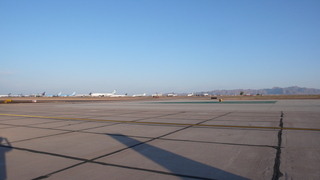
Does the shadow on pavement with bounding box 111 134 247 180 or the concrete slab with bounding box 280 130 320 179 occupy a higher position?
the concrete slab with bounding box 280 130 320 179

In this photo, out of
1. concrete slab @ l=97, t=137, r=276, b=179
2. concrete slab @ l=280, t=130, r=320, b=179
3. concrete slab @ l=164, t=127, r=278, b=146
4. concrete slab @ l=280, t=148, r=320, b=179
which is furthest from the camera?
concrete slab @ l=164, t=127, r=278, b=146

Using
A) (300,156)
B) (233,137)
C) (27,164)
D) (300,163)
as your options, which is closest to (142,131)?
(233,137)

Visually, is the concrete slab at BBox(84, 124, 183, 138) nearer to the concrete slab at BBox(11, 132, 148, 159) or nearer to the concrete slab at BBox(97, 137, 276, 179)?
the concrete slab at BBox(11, 132, 148, 159)

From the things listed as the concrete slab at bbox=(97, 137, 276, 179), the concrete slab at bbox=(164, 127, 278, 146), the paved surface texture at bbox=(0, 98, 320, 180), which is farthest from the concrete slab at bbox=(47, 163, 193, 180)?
the concrete slab at bbox=(164, 127, 278, 146)

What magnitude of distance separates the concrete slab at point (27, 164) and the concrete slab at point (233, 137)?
4.43 meters

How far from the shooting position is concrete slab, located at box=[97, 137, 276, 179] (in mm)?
5395

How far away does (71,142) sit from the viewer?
9.11 meters

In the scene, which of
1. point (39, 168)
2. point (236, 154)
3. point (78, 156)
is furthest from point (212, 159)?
point (39, 168)

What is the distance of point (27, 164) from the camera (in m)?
6.39

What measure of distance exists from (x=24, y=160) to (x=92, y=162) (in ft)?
6.88

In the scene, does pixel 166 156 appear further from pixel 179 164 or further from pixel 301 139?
pixel 301 139

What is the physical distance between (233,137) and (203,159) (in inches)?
132

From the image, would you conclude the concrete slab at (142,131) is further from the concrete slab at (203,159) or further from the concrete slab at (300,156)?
the concrete slab at (300,156)

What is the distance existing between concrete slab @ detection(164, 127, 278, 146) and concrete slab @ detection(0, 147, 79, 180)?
4433 millimetres
